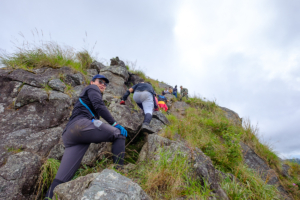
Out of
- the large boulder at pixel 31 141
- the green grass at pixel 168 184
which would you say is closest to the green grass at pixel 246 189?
the green grass at pixel 168 184

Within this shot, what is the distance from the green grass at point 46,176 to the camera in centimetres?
222

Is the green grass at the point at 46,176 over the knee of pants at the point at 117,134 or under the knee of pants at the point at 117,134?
under

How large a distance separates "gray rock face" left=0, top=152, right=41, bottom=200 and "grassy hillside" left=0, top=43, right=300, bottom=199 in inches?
5.7

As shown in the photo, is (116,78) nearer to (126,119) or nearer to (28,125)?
(126,119)

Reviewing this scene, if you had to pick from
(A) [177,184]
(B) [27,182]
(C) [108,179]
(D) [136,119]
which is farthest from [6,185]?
(D) [136,119]

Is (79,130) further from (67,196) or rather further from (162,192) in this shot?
(162,192)

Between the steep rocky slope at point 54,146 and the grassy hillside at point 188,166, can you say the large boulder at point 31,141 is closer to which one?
the steep rocky slope at point 54,146

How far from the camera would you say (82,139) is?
2188 mm

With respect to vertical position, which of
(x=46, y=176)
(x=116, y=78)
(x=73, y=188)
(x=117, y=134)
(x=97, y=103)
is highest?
(x=116, y=78)

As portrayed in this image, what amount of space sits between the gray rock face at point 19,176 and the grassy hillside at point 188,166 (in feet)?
0.48

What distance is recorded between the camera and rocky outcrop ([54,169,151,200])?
1.20 metres

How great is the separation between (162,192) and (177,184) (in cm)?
22

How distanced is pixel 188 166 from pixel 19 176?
2638mm

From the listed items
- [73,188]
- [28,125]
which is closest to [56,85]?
[28,125]
